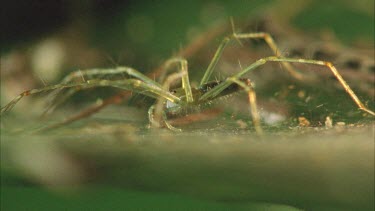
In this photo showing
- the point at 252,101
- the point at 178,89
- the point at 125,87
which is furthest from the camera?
the point at 178,89

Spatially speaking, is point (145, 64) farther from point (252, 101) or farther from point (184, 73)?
point (252, 101)

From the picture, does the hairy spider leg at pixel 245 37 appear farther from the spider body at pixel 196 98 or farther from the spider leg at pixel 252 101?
the spider leg at pixel 252 101

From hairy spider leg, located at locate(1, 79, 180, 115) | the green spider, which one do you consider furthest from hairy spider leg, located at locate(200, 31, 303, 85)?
hairy spider leg, located at locate(1, 79, 180, 115)

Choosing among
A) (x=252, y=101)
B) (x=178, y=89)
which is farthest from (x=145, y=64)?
(x=252, y=101)

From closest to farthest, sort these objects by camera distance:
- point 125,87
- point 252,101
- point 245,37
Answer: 1. point 252,101
2. point 125,87
3. point 245,37

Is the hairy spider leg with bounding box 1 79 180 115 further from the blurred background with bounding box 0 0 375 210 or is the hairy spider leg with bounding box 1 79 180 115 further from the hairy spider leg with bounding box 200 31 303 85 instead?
the hairy spider leg with bounding box 200 31 303 85

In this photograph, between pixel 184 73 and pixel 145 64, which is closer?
pixel 184 73

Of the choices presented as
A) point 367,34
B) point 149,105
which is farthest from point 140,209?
point 367,34
